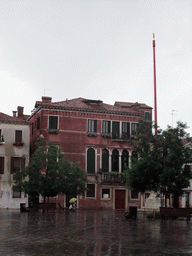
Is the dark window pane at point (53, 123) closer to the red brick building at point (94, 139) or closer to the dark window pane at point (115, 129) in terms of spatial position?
the red brick building at point (94, 139)

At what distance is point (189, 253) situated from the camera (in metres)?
10.0

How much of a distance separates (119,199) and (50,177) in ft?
42.6

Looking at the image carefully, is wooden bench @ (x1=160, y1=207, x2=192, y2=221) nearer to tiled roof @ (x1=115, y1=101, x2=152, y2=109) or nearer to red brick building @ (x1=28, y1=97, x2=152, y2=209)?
red brick building @ (x1=28, y1=97, x2=152, y2=209)

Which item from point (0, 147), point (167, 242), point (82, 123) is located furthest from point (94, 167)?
point (167, 242)

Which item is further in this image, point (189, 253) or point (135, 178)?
point (135, 178)

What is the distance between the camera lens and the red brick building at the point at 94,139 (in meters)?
44.5

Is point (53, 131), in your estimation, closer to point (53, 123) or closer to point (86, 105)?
point (53, 123)

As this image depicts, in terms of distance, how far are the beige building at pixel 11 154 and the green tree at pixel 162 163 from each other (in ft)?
63.5

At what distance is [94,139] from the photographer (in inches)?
1799

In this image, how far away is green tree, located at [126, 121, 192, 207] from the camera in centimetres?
2464

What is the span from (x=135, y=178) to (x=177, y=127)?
13.2 feet

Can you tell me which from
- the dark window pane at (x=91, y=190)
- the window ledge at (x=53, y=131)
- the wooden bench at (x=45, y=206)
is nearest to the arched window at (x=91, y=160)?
the dark window pane at (x=91, y=190)

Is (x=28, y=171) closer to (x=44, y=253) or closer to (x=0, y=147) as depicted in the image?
(x=0, y=147)

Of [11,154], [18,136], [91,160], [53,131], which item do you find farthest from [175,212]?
[18,136]
